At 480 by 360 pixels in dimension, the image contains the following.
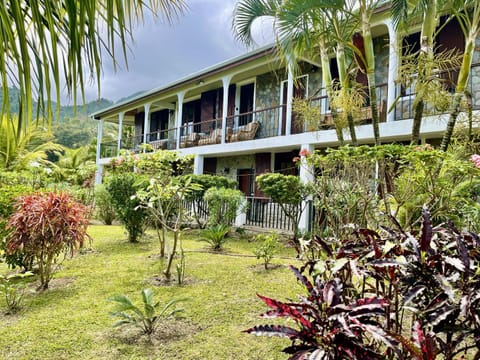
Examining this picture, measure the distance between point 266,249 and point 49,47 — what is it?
5.06 m

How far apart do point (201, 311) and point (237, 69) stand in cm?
1106

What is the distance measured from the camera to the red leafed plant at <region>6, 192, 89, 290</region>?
4496mm

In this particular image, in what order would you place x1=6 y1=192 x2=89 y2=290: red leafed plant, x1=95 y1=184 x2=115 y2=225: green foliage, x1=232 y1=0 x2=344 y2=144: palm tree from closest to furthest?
1. x1=6 y1=192 x2=89 y2=290: red leafed plant
2. x1=232 y1=0 x2=344 y2=144: palm tree
3. x1=95 y1=184 x2=115 y2=225: green foliage

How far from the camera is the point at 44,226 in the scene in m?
4.47

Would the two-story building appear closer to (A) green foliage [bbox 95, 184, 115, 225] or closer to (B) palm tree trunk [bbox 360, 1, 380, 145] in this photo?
(B) palm tree trunk [bbox 360, 1, 380, 145]

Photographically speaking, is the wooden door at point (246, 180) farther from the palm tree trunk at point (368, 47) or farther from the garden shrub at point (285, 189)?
the palm tree trunk at point (368, 47)

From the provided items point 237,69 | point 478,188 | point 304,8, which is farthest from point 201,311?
point 237,69

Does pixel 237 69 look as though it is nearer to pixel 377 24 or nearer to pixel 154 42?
pixel 377 24

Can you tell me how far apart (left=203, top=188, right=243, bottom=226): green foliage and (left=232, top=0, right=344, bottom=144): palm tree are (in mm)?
4401

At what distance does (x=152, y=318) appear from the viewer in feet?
11.4

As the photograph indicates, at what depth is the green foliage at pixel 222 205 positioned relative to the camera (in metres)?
9.73

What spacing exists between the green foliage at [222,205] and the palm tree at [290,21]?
440 cm

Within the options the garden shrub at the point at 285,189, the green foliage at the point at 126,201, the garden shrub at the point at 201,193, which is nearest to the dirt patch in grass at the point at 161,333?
the green foliage at the point at 126,201

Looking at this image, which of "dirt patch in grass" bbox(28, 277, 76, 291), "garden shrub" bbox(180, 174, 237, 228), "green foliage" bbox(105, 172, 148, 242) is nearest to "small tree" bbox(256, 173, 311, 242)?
"garden shrub" bbox(180, 174, 237, 228)
